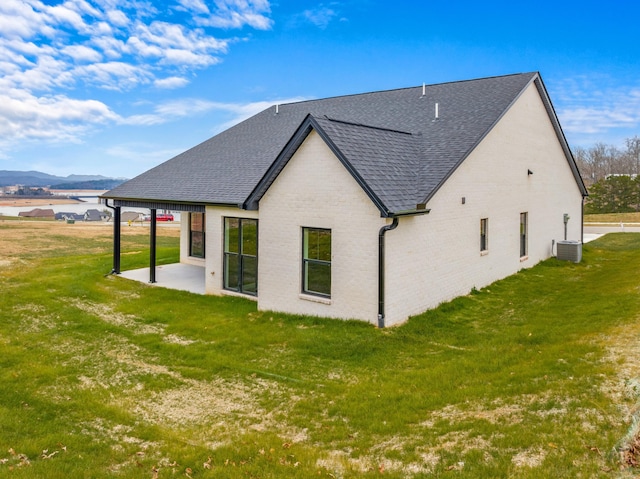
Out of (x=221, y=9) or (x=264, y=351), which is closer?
(x=264, y=351)

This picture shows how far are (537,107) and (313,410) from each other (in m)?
17.6

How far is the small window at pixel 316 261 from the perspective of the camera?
12586mm

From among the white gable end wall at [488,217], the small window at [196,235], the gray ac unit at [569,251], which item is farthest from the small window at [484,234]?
the small window at [196,235]

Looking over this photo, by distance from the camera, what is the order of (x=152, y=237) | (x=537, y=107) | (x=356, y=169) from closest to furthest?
(x=356, y=169) → (x=152, y=237) → (x=537, y=107)

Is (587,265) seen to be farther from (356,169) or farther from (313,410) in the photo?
(313,410)

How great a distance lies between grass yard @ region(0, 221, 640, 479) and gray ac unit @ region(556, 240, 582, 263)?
6.46 metres

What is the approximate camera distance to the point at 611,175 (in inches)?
2328

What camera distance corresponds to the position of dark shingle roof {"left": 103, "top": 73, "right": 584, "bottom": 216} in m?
12.5

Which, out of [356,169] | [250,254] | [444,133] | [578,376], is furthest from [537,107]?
[578,376]

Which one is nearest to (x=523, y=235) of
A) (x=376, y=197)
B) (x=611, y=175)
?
(x=376, y=197)

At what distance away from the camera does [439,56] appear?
28016 millimetres

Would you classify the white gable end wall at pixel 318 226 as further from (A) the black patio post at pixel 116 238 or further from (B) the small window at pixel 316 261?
(A) the black patio post at pixel 116 238

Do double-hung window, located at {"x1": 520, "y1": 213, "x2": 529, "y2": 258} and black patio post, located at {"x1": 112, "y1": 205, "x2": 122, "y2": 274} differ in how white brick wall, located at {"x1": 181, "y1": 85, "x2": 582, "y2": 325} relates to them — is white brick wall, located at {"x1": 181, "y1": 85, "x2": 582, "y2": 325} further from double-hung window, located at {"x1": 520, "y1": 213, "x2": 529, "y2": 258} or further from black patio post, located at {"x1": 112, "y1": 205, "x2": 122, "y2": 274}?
black patio post, located at {"x1": 112, "y1": 205, "x2": 122, "y2": 274}

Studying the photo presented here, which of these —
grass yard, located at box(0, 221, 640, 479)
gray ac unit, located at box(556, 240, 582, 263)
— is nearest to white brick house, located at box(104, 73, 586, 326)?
gray ac unit, located at box(556, 240, 582, 263)
